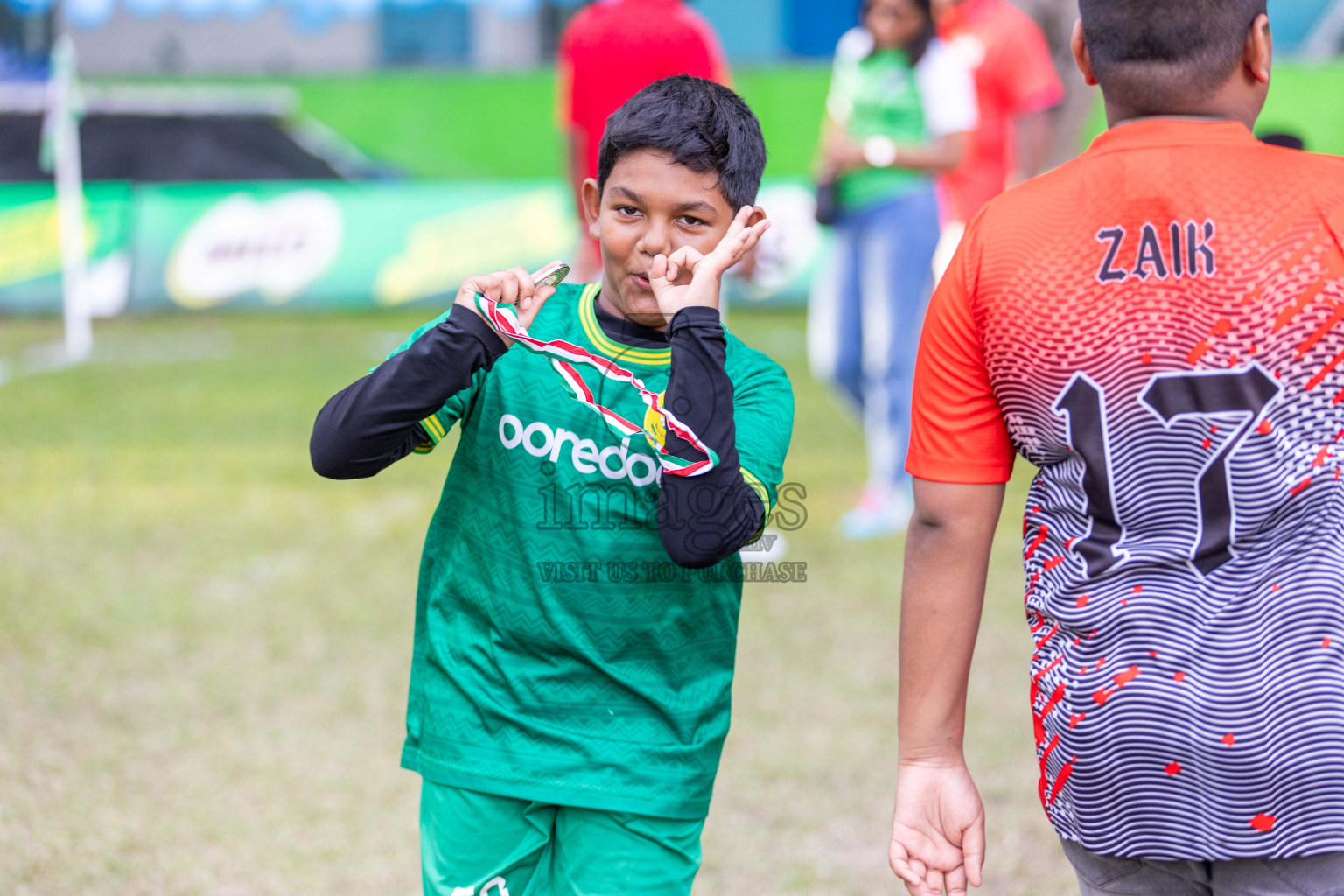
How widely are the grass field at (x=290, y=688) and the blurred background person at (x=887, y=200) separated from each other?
0.54 meters

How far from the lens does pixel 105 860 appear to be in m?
3.18

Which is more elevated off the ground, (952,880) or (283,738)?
(952,880)

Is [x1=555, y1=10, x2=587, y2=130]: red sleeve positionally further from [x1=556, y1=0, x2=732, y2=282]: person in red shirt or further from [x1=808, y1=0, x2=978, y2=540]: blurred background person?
[x1=808, y1=0, x2=978, y2=540]: blurred background person

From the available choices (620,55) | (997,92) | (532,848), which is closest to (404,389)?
(532,848)

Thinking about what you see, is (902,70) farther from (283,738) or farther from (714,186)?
(714,186)

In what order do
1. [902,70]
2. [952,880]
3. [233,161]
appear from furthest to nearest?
[233,161] → [902,70] → [952,880]

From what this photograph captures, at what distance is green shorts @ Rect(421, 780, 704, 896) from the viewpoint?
2109 millimetres

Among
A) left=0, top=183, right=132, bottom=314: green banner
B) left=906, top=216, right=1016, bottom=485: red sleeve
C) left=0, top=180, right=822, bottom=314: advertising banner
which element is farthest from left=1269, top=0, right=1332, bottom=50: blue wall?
left=906, top=216, right=1016, bottom=485: red sleeve

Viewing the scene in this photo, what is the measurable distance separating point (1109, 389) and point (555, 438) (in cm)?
86

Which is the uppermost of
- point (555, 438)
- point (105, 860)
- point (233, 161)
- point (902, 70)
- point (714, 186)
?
point (233, 161)

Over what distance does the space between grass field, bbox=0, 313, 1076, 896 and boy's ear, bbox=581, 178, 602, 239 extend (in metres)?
1.60

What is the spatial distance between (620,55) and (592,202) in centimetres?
350

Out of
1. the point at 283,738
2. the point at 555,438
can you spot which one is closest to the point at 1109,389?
the point at 555,438

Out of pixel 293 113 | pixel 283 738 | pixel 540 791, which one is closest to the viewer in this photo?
pixel 540 791
